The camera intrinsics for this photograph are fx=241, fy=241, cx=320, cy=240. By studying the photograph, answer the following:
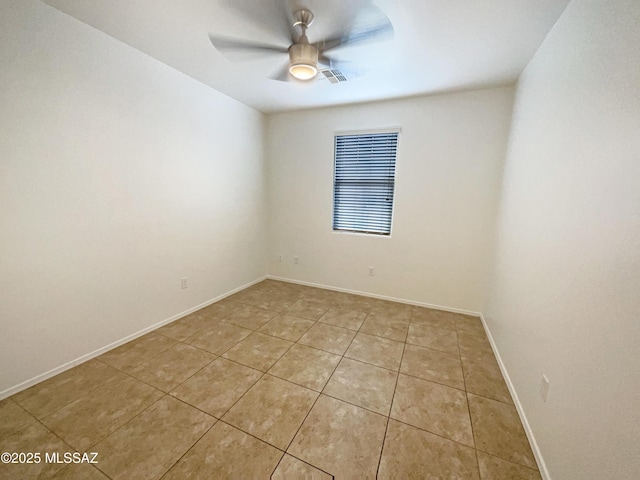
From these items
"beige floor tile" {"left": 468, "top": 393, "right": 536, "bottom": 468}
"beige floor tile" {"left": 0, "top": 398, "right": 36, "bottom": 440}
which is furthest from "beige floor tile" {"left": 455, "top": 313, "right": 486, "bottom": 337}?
"beige floor tile" {"left": 0, "top": 398, "right": 36, "bottom": 440}

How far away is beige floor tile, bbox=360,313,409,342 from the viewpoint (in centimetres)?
246

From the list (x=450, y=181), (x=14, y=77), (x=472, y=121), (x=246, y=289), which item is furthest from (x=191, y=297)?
(x=472, y=121)

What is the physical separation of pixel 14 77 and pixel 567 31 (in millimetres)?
3349

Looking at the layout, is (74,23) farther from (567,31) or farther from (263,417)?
(567,31)

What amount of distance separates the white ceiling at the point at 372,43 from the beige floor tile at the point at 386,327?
8.05 ft

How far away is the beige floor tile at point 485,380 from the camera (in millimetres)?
1721

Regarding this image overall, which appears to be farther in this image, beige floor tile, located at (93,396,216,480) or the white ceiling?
the white ceiling

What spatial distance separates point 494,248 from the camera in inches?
102

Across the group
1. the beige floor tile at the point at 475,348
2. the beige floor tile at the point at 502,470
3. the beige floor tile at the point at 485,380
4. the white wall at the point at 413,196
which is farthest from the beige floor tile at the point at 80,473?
the white wall at the point at 413,196

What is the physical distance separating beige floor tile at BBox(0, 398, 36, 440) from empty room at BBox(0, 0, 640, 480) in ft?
0.04

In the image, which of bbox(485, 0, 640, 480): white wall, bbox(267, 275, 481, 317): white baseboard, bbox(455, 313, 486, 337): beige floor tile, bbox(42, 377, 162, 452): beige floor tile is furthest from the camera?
bbox(267, 275, 481, 317): white baseboard

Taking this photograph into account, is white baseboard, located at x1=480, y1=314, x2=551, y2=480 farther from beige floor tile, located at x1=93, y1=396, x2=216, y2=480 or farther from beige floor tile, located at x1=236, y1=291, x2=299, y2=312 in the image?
beige floor tile, located at x1=236, y1=291, x2=299, y2=312

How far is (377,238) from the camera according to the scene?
3.26m

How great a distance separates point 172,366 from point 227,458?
0.98m
